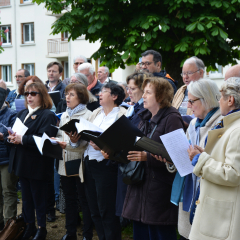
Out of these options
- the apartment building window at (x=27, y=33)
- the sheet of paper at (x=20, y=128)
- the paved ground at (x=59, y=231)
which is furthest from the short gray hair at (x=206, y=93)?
the apartment building window at (x=27, y=33)

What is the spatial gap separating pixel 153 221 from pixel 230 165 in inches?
42.6

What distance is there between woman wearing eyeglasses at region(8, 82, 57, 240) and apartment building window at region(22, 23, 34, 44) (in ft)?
83.8

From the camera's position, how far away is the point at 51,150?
4.37 meters

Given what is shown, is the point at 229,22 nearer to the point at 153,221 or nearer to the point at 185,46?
the point at 185,46

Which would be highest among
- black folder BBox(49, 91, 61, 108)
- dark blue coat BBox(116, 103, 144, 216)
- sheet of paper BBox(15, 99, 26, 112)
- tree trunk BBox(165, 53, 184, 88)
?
tree trunk BBox(165, 53, 184, 88)

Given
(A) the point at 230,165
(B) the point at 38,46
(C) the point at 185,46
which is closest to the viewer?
(A) the point at 230,165

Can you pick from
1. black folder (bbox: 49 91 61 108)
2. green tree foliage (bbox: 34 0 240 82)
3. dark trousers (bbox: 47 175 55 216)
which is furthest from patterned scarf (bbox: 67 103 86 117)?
green tree foliage (bbox: 34 0 240 82)

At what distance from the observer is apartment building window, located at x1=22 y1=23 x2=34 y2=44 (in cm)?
2900

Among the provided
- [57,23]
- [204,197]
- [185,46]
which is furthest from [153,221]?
[57,23]

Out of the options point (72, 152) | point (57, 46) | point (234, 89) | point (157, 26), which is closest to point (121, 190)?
point (72, 152)

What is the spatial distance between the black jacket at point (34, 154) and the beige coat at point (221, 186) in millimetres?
2560

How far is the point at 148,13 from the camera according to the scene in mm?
9125

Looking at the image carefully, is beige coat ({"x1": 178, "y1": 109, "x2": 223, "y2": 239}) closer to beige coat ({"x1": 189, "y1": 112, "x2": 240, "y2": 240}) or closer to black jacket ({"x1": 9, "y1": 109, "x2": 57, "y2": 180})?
beige coat ({"x1": 189, "y1": 112, "x2": 240, "y2": 240})

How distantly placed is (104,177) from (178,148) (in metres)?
1.45
